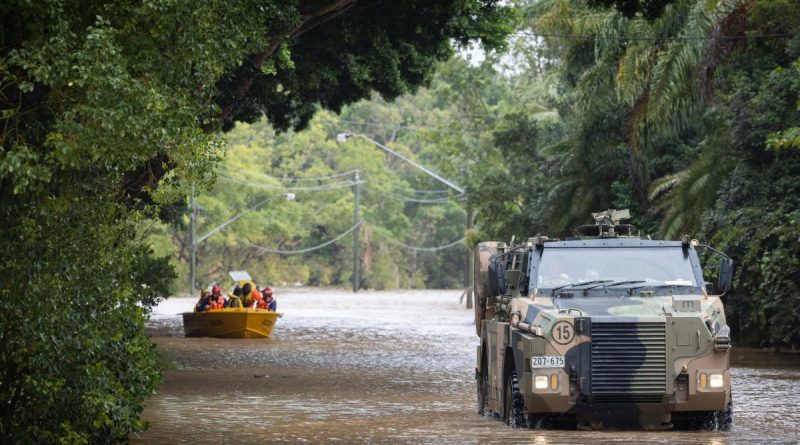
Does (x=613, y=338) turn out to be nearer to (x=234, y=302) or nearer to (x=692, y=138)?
(x=234, y=302)

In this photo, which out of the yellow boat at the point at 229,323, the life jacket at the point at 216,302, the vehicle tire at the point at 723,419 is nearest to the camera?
the vehicle tire at the point at 723,419

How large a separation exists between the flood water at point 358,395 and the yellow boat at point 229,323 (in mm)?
591

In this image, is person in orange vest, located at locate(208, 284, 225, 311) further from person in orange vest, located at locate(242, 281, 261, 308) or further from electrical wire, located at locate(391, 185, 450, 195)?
electrical wire, located at locate(391, 185, 450, 195)

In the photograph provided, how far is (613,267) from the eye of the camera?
15.3 metres

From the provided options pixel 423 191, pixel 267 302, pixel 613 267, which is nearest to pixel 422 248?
pixel 423 191

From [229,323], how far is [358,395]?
18025mm

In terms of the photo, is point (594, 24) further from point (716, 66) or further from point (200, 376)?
point (200, 376)

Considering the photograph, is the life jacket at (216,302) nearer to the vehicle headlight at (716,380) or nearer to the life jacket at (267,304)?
the life jacket at (267,304)

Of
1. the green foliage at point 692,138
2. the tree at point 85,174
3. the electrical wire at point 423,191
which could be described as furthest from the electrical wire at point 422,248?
the tree at point 85,174

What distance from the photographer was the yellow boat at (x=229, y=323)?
126ft

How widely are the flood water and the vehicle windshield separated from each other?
164cm

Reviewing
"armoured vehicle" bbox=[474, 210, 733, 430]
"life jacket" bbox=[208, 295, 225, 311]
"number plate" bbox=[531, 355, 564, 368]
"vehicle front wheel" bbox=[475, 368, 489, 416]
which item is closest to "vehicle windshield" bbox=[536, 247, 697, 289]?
"armoured vehicle" bbox=[474, 210, 733, 430]

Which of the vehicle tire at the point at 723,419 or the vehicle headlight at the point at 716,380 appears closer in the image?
the vehicle headlight at the point at 716,380

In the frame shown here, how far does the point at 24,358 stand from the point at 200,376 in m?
12.8
